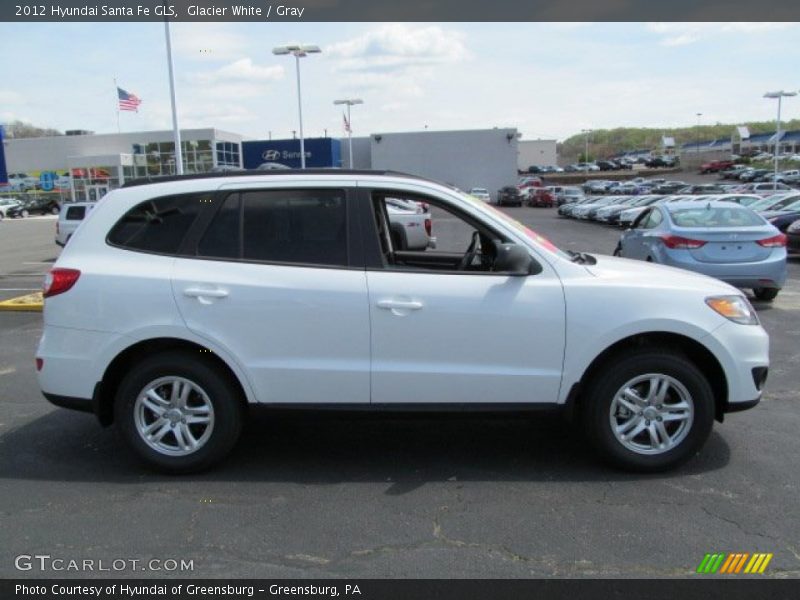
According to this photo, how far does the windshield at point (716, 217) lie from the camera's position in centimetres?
984

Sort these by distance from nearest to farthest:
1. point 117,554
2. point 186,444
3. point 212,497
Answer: point 117,554 < point 212,497 < point 186,444

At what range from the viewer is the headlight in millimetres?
4211

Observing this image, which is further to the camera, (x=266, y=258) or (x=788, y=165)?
(x=788, y=165)

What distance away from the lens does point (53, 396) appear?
14.1 feet

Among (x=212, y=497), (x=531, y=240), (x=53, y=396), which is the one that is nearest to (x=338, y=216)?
(x=531, y=240)

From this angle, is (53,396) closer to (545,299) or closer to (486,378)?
(486,378)

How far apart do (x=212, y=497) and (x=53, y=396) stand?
126cm

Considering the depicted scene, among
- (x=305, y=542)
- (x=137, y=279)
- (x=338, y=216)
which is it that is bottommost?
(x=305, y=542)

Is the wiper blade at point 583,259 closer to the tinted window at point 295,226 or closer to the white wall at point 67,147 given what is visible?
the tinted window at point 295,226

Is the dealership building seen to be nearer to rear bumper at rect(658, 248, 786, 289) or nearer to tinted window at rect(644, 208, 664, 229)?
tinted window at rect(644, 208, 664, 229)

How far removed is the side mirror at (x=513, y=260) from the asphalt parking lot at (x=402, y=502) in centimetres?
96

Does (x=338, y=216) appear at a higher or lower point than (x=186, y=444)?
higher

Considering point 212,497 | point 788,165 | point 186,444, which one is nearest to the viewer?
point 212,497

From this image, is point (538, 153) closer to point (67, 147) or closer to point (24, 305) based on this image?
point (67, 147)
